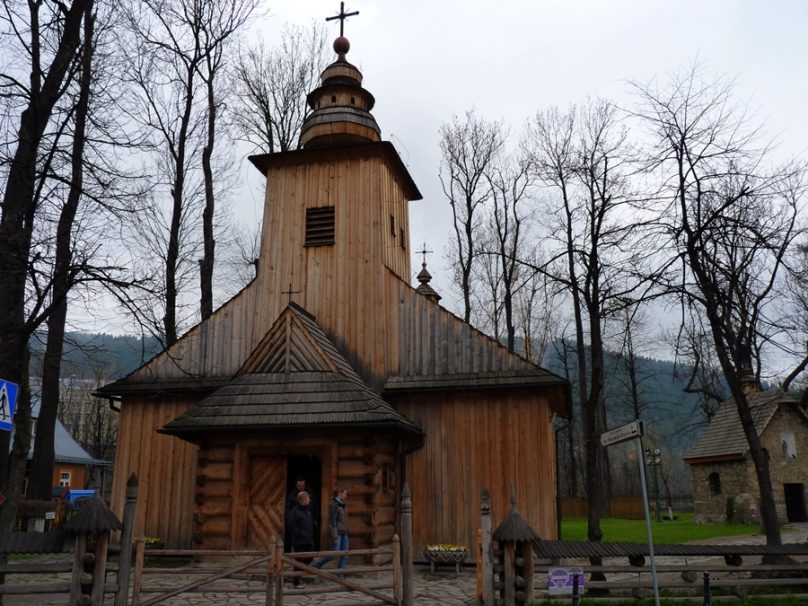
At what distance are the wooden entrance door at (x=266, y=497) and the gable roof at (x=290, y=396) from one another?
4.47ft

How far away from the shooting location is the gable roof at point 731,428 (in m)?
29.8

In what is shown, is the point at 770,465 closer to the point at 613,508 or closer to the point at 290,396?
the point at 613,508

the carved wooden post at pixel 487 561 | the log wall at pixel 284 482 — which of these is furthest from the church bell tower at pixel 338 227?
the carved wooden post at pixel 487 561

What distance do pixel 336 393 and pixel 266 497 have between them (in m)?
2.65

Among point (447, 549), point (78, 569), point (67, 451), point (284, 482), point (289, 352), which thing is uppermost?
point (289, 352)

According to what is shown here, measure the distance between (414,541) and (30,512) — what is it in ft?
41.9

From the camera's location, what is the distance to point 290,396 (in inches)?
528

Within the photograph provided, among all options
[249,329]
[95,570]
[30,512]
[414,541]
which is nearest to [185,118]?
[249,329]

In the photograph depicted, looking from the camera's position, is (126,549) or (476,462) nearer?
(126,549)

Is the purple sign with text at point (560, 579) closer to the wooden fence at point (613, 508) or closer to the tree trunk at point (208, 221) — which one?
the tree trunk at point (208, 221)

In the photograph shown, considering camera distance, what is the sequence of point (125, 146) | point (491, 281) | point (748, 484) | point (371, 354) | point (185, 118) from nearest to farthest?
point (125, 146) → point (371, 354) → point (185, 118) → point (748, 484) → point (491, 281)

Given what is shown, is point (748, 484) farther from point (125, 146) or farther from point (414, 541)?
point (125, 146)

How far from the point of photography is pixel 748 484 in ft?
96.5

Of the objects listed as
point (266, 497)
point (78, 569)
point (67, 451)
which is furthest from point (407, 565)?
point (67, 451)
